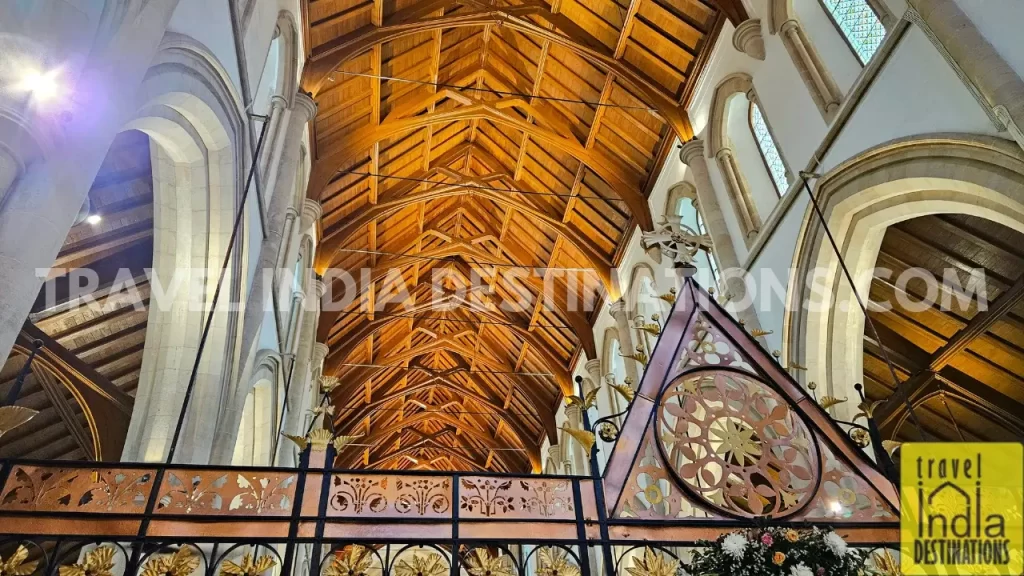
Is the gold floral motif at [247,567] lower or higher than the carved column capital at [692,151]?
lower

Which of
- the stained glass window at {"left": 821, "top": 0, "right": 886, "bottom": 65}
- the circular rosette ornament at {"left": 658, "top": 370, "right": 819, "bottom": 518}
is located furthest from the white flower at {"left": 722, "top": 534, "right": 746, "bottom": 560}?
the stained glass window at {"left": 821, "top": 0, "right": 886, "bottom": 65}

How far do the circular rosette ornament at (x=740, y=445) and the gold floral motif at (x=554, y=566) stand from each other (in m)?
0.96

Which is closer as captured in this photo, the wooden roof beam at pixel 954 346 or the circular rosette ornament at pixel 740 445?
the circular rosette ornament at pixel 740 445

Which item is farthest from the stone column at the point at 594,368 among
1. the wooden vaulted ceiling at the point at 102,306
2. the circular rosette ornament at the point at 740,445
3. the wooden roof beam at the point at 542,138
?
the circular rosette ornament at the point at 740,445

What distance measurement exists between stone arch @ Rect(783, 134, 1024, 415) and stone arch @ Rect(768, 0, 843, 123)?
3.09 feet

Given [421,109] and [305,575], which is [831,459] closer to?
[421,109]

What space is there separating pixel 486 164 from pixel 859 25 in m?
9.99

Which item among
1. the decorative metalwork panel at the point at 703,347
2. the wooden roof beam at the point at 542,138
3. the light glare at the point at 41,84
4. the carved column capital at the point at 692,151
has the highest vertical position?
the wooden roof beam at the point at 542,138

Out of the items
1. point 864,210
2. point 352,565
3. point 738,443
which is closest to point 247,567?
point 352,565

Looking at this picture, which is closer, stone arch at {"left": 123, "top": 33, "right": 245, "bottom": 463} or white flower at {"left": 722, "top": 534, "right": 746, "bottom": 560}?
white flower at {"left": 722, "top": 534, "right": 746, "bottom": 560}

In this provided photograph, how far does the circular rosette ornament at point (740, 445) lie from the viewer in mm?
4039

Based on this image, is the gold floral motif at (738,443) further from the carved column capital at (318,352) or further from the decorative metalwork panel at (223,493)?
the carved column capital at (318,352)

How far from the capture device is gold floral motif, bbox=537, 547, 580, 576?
3.43 meters

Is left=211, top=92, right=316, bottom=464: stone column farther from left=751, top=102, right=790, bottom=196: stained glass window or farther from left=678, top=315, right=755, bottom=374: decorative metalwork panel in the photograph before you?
left=751, top=102, right=790, bottom=196: stained glass window
